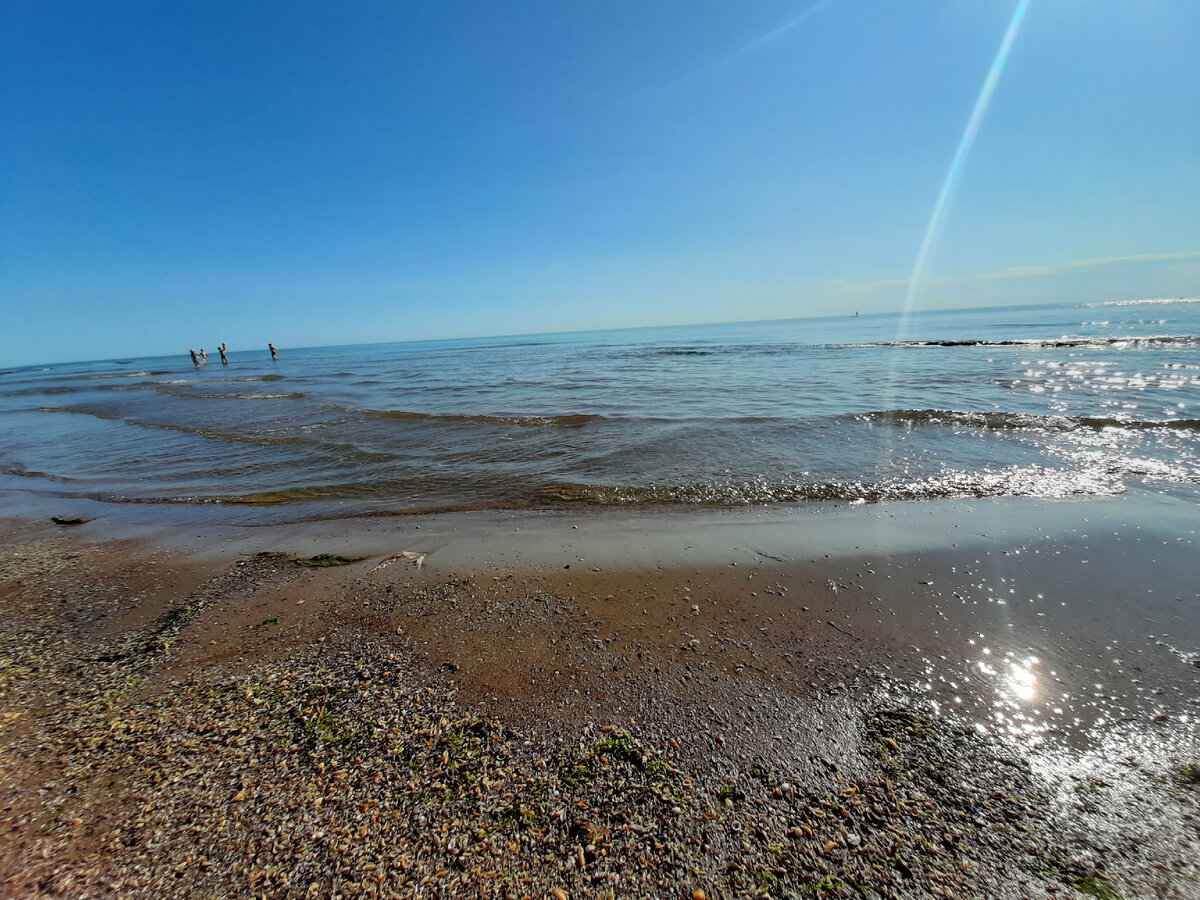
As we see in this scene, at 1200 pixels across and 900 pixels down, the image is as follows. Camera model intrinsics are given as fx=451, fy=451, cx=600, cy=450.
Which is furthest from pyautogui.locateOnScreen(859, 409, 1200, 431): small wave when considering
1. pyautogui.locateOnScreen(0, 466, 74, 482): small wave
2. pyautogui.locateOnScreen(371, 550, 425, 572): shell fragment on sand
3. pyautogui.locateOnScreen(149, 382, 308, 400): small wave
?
pyautogui.locateOnScreen(149, 382, 308, 400): small wave

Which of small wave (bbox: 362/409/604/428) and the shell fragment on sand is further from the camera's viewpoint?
small wave (bbox: 362/409/604/428)

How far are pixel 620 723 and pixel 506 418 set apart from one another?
13021 millimetres

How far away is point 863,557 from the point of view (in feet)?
17.6

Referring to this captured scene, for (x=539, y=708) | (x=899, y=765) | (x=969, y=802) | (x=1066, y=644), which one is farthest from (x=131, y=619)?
(x=1066, y=644)

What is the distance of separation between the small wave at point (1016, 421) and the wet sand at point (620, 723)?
6.99 metres

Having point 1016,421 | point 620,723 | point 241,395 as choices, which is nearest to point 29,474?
point 620,723

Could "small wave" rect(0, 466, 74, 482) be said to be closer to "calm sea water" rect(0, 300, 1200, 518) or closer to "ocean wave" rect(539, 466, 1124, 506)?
"calm sea water" rect(0, 300, 1200, 518)

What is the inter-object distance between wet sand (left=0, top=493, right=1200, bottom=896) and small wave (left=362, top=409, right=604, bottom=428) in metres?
9.12

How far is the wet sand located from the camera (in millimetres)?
2205

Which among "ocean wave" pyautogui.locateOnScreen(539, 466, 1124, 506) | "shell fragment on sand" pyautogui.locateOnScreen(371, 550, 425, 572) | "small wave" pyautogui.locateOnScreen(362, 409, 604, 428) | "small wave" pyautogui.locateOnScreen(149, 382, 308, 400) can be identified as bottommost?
"ocean wave" pyautogui.locateOnScreen(539, 466, 1124, 506)

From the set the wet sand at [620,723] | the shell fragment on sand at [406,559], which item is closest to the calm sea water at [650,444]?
the shell fragment on sand at [406,559]

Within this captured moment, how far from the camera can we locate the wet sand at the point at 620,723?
2.21 m

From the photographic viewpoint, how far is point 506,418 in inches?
602

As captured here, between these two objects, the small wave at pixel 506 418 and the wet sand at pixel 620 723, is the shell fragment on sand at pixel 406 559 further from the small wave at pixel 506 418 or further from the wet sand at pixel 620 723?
the small wave at pixel 506 418
